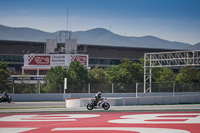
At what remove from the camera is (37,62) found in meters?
84.4

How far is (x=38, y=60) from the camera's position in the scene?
84312mm

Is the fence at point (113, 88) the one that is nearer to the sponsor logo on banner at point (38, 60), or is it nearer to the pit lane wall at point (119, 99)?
the pit lane wall at point (119, 99)

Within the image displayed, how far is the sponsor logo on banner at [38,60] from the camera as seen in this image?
→ 83.9 meters

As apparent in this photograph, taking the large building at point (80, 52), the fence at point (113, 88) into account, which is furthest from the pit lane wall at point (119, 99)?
the large building at point (80, 52)

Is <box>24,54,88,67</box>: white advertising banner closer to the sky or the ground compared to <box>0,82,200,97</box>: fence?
closer to the sky

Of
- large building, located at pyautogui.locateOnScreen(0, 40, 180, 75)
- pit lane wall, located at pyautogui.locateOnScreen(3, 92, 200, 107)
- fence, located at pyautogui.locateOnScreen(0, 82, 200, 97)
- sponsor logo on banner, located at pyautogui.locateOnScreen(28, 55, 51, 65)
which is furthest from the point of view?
large building, located at pyautogui.locateOnScreen(0, 40, 180, 75)

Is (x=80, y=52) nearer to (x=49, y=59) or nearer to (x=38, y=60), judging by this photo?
(x=49, y=59)

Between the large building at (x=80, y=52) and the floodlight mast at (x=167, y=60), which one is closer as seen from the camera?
the floodlight mast at (x=167, y=60)

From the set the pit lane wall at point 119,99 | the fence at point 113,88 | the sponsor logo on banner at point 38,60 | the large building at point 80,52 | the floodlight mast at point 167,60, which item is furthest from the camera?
the large building at point 80,52

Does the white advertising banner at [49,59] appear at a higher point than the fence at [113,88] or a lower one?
higher

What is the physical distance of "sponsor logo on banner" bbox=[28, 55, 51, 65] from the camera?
275 ft

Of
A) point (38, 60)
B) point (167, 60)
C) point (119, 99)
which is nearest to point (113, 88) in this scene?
point (167, 60)

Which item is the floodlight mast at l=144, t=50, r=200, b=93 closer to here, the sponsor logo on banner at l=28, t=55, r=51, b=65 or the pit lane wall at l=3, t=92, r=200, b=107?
the pit lane wall at l=3, t=92, r=200, b=107

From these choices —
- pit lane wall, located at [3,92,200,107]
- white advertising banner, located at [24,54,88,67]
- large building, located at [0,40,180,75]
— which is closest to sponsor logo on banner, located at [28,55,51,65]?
white advertising banner, located at [24,54,88,67]
